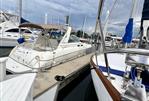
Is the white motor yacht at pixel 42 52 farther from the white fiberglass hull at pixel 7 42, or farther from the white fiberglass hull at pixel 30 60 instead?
the white fiberglass hull at pixel 7 42

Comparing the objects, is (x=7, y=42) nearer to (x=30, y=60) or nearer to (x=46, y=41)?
(x=46, y=41)

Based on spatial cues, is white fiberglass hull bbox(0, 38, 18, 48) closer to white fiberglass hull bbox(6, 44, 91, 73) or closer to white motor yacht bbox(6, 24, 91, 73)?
white motor yacht bbox(6, 24, 91, 73)

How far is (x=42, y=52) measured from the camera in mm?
6254

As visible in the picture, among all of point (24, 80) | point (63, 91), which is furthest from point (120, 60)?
point (24, 80)

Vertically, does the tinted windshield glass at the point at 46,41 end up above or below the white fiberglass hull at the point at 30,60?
above

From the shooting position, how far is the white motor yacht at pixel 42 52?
5.94 metres

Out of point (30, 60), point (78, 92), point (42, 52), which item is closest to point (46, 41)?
point (42, 52)

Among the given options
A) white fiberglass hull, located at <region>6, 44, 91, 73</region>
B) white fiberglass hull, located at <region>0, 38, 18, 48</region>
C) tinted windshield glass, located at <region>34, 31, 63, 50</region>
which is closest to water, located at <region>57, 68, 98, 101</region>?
white fiberglass hull, located at <region>6, 44, 91, 73</region>

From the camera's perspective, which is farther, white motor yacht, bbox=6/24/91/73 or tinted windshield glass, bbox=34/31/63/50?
tinted windshield glass, bbox=34/31/63/50

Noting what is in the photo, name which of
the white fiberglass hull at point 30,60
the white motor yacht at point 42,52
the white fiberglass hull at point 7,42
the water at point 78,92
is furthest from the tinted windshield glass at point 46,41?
the white fiberglass hull at point 7,42

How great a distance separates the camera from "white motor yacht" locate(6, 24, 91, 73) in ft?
19.5

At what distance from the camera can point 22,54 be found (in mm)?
6328

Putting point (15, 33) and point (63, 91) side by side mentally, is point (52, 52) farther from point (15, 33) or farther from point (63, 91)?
point (15, 33)

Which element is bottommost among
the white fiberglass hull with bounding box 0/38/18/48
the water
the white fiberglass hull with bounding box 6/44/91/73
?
the water
